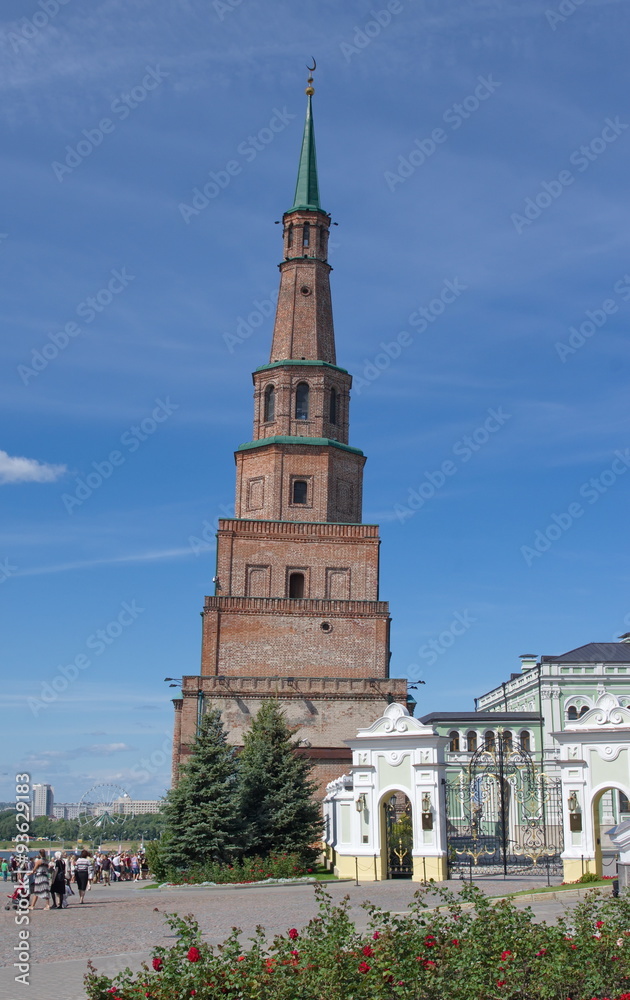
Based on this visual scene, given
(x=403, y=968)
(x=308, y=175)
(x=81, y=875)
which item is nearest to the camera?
(x=403, y=968)

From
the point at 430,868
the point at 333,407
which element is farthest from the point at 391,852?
the point at 333,407

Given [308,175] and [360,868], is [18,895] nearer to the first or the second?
[360,868]

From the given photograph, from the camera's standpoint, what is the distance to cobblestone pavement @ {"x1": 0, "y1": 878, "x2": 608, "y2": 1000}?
11.9 meters

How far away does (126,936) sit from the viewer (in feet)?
48.9

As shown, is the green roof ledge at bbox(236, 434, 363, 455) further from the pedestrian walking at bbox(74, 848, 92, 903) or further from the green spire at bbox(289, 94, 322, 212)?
the pedestrian walking at bbox(74, 848, 92, 903)

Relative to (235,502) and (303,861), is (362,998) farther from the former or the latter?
(235,502)

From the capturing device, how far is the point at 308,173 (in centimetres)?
4775

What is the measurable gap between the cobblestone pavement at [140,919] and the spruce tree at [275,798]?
13.0 feet

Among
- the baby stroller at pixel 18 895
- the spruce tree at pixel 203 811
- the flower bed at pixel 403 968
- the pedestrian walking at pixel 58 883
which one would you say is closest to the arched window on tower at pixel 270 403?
the spruce tree at pixel 203 811

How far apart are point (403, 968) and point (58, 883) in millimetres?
13795

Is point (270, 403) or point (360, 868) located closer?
point (360, 868)

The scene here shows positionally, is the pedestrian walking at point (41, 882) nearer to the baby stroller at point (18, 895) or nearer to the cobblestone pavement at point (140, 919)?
the cobblestone pavement at point (140, 919)

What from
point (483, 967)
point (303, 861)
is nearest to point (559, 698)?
point (303, 861)

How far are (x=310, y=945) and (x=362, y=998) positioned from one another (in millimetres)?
944
